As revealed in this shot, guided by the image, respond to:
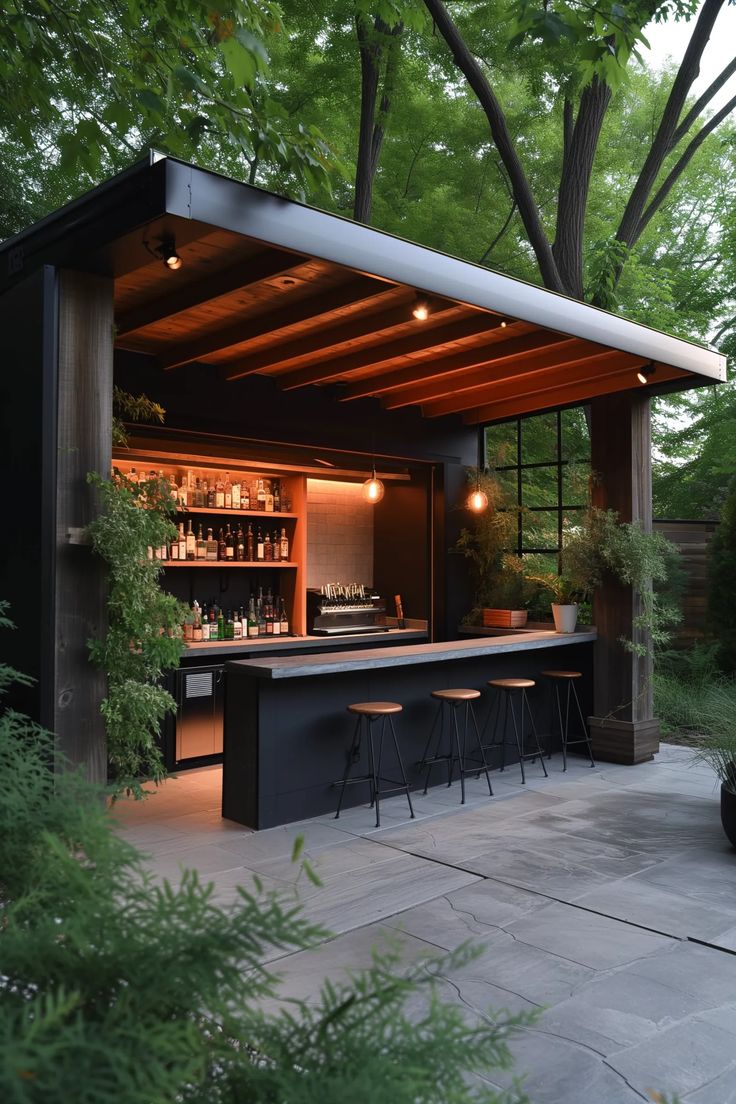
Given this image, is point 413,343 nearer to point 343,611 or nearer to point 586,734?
point 343,611

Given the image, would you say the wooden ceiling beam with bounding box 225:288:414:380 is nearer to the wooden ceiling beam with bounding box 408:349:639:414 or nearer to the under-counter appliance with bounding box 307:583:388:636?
the wooden ceiling beam with bounding box 408:349:639:414

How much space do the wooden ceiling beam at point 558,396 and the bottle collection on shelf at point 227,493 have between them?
2142 mm

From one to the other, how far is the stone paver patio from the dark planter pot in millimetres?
129

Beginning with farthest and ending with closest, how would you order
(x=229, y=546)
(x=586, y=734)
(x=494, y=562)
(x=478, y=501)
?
(x=494, y=562) < (x=478, y=501) < (x=229, y=546) < (x=586, y=734)

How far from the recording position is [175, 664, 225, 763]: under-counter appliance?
6469mm

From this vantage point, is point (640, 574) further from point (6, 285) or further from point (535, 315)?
point (6, 285)

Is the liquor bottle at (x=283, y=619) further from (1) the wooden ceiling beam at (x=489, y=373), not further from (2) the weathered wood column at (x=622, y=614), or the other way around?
(2) the weathered wood column at (x=622, y=614)

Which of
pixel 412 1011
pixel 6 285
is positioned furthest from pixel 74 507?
pixel 412 1011

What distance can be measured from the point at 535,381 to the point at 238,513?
2.79 m

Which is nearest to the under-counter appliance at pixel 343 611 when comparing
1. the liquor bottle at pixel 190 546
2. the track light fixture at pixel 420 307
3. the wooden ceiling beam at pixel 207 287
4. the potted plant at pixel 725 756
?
the liquor bottle at pixel 190 546

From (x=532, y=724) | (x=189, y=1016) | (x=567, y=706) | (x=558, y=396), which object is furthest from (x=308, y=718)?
(x=189, y=1016)

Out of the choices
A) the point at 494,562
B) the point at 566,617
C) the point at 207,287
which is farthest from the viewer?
the point at 494,562

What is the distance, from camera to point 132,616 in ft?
→ 13.6

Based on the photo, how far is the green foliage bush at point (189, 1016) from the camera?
2.15ft
